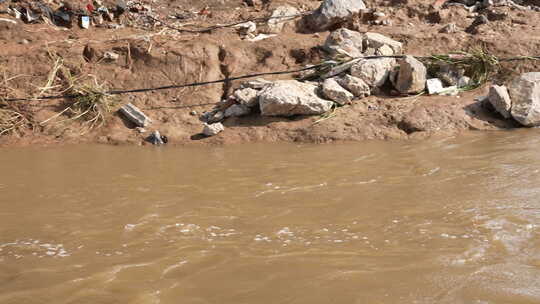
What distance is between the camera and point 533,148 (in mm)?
4477

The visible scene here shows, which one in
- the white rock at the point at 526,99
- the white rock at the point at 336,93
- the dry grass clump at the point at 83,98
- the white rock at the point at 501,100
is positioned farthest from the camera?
the dry grass clump at the point at 83,98

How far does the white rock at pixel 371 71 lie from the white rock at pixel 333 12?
48.0 inches

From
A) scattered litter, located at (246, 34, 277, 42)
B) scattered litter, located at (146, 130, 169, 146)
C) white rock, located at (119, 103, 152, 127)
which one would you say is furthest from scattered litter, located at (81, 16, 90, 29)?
scattered litter, located at (146, 130, 169, 146)

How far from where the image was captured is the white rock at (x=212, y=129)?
5680mm

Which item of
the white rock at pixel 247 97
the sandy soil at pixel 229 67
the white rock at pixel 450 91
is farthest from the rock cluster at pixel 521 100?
the white rock at pixel 247 97

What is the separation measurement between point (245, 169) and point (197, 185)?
59 cm

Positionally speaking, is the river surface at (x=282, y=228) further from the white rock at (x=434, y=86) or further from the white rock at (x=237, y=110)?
the white rock at (x=434, y=86)

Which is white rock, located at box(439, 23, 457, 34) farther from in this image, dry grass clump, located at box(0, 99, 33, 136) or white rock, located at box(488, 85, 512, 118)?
dry grass clump, located at box(0, 99, 33, 136)

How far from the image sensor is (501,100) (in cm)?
544

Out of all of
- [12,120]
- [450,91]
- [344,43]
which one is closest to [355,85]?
[344,43]

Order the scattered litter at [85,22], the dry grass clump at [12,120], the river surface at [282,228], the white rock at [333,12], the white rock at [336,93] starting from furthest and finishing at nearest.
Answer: the scattered litter at [85,22], the white rock at [333,12], the dry grass clump at [12,120], the white rock at [336,93], the river surface at [282,228]

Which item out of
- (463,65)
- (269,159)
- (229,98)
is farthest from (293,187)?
(463,65)

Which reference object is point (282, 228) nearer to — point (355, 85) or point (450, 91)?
point (355, 85)

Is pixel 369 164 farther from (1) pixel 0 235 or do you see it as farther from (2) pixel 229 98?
(1) pixel 0 235
